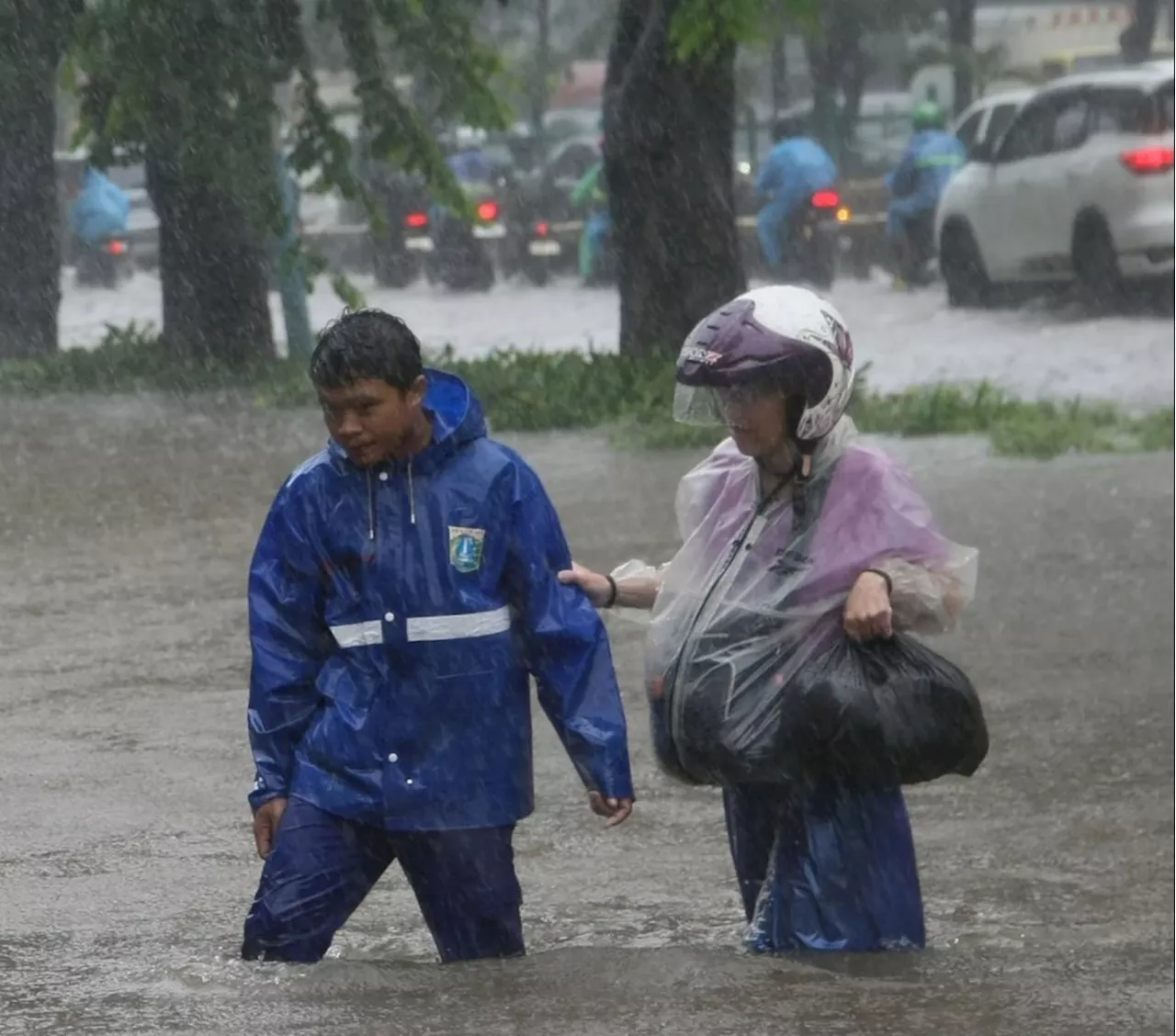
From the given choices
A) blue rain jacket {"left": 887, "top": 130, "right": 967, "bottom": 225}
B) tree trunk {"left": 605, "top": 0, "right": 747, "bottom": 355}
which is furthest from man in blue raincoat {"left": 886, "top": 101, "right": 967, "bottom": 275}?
tree trunk {"left": 605, "top": 0, "right": 747, "bottom": 355}

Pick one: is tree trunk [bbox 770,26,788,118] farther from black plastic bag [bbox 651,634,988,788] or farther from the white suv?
black plastic bag [bbox 651,634,988,788]

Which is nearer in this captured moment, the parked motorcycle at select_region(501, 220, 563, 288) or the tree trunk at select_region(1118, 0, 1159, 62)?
the parked motorcycle at select_region(501, 220, 563, 288)

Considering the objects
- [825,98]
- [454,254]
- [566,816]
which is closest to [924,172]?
[454,254]

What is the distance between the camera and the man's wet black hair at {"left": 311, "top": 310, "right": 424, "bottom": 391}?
4.43m

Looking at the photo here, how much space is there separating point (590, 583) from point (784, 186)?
2074cm

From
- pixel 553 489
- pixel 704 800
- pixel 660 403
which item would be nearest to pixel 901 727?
pixel 704 800

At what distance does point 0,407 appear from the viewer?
10945mm

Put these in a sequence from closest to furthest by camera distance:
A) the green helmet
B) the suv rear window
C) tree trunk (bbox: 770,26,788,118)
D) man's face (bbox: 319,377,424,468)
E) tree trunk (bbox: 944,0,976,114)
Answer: man's face (bbox: 319,377,424,468) → the suv rear window → the green helmet → tree trunk (bbox: 770,26,788,118) → tree trunk (bbox: 944,0,976,114)

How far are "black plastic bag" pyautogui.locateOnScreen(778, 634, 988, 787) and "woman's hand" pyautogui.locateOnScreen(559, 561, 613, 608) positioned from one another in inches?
13.8

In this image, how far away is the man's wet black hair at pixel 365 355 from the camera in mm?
4426

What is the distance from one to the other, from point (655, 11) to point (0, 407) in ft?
13.0

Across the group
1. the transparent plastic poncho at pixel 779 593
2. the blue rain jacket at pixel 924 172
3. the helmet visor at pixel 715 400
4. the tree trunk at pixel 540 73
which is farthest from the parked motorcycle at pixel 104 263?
the transparent plastic poncho at pixel 779 593

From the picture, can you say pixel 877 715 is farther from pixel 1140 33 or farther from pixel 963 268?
pixel 1140 33

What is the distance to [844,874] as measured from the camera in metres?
4.76
